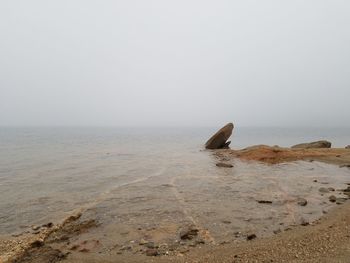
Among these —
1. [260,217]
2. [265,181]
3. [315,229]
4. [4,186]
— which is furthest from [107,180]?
[315,229]

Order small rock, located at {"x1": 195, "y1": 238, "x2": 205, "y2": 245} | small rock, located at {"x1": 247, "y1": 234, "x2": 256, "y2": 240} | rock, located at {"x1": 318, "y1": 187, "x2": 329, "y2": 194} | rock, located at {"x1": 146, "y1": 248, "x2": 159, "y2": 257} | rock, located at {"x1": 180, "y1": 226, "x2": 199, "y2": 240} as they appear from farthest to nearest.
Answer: rock, located at {"x1": 318, "y1": 187, "x2": 329, "y2": 194}
rock, located at {"x1": 180, "y1": 226, "x2": 199, "y2": 240}
small rock, located at {"x1": 247, "y1": 234, "x2": 256, "y2": 240}
small rock, located at {"x1": 195, "y1": 238, "x2": 205, "y2": 245}
rock, located at {"x1": 146, "y1": 248, "x2": 159, "y2": 257}

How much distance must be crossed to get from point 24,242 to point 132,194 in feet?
26.9

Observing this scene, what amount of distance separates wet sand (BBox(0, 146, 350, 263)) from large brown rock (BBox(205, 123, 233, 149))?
29.8 metres

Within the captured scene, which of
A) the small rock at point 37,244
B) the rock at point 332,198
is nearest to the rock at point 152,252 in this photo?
the small rock at point 37,244

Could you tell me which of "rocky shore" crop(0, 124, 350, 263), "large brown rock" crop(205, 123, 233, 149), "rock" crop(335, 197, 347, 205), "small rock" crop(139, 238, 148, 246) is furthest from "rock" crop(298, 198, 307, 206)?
"large brown rock" crop(205, 123, 233, 149)

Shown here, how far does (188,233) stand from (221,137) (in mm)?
42360

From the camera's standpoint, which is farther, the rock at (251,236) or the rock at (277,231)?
the rock at (277,231)

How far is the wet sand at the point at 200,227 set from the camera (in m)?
9.18

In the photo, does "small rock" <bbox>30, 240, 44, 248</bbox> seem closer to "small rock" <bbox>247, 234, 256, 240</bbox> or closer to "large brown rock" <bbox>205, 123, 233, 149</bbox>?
"small rock" <bbox>247, 234, 256, 240</bbox>

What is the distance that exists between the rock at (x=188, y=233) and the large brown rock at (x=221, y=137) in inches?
1599

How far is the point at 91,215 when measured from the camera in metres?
14.1

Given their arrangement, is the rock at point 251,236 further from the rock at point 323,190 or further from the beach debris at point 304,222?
the rock at point 323,190

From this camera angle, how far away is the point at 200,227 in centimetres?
1192

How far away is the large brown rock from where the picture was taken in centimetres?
5119
